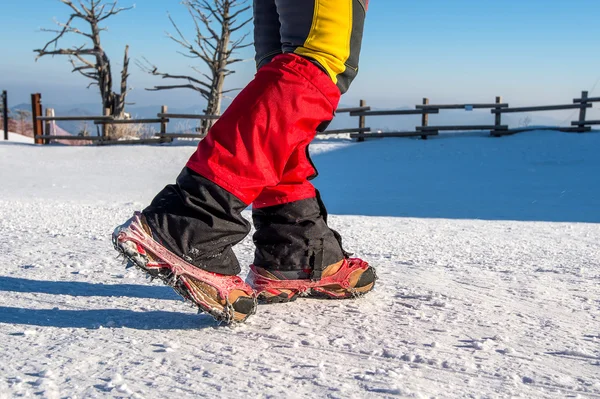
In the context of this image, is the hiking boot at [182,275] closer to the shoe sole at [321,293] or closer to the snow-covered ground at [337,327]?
the snow-covered ground at [337,327]

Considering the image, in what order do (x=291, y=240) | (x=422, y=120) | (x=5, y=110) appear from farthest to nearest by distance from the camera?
(x=5, y=110)
(x=422, y=120)
(x=291, y=240)

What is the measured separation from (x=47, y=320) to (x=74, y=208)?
2.23 metres

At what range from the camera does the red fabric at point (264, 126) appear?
965 millimetres

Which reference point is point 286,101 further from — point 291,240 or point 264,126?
point 291,240

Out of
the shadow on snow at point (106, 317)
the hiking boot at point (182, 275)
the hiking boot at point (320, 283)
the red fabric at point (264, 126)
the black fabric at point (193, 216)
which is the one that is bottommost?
the shadow on snow at point (106, 317)

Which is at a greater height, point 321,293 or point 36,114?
point 36,114

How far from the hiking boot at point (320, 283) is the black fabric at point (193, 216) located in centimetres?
21

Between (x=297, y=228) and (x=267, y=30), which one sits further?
(x=267, y=30)

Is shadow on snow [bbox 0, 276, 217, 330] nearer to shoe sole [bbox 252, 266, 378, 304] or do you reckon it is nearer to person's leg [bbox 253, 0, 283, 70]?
shoe sole [bbox 252, 266, 378, 304]

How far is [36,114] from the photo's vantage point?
54.4 feet

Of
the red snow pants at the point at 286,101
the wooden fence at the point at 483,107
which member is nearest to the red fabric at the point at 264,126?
the red snow pants at the point at 286,101

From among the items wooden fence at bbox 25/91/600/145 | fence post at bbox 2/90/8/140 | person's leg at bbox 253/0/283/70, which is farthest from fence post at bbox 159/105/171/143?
person's leg at bbox 253/0/283/70

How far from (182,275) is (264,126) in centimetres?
28

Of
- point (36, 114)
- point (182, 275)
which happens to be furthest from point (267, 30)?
point (36, 114)
